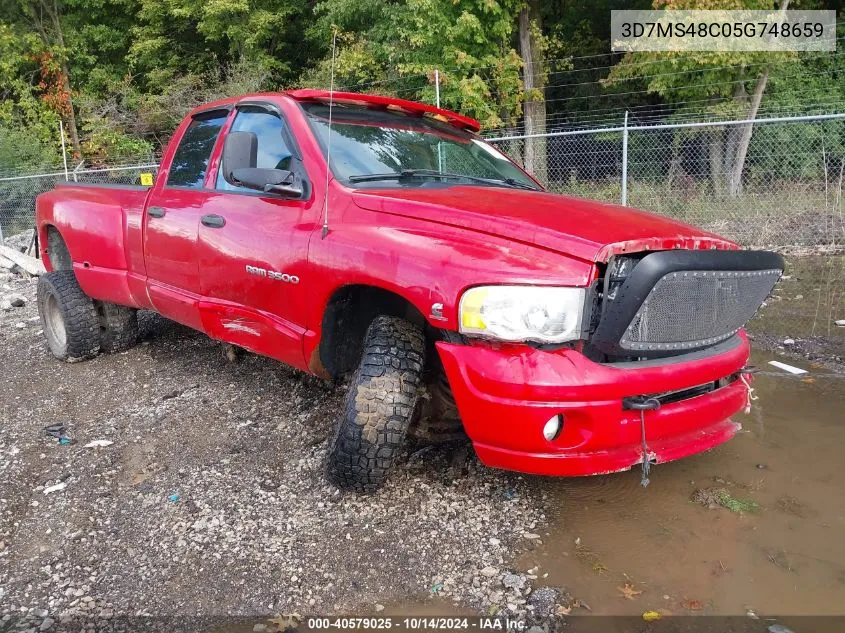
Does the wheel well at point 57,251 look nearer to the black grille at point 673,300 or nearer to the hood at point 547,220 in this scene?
the hood at point 547,220

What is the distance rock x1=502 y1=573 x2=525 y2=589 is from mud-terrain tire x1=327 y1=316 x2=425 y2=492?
678 millimetres

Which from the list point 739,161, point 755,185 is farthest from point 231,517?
point 739,161

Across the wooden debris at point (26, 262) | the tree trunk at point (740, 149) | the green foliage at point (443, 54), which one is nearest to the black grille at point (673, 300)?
the tree trunk at point (740, 149)

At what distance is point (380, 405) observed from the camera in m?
2.71

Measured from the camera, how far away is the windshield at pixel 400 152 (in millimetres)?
3279

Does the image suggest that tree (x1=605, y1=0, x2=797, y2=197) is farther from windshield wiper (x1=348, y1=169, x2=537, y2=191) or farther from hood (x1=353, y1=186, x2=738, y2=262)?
hood (x1=353, y1=186, x2=738, y2=262)

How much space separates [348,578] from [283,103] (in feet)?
8.03

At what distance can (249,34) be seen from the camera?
2238cm

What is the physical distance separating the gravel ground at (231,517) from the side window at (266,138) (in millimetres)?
1465

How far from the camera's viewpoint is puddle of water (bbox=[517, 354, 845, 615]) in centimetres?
231

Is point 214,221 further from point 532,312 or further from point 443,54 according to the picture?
point 443,54

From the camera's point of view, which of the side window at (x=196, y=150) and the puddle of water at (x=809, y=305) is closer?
the side window at (x=196, y=150)

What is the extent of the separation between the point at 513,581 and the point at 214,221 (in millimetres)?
2457

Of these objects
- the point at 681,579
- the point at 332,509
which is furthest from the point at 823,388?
the point at 332,509
